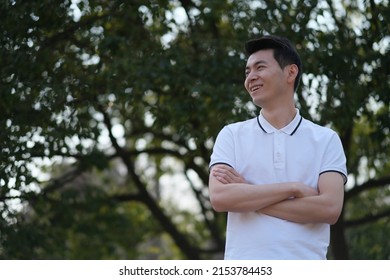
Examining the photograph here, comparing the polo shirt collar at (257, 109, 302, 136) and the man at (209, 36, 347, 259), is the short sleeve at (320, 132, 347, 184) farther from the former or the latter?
the polo shirt collar at (257, 109, 302, 136)

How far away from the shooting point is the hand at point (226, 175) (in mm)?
3617

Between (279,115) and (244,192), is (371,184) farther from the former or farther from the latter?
(244,192)

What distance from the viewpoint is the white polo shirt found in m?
3.49

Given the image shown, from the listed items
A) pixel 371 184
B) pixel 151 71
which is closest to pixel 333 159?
pixel 151 71

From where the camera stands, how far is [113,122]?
10070 mm

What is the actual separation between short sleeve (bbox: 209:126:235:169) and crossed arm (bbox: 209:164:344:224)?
0.29 ft

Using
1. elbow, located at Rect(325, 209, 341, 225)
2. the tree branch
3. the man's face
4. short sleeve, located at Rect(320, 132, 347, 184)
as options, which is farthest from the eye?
the tree branch

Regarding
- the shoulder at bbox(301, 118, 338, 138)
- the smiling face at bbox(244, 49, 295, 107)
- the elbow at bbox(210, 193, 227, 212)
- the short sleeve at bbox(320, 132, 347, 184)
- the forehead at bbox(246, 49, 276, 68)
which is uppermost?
the forehead at bbox(246, 49, 276, 68)

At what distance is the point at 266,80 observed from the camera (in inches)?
149

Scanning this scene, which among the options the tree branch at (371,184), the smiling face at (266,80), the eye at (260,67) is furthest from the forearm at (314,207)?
the tree branch at (371,184)

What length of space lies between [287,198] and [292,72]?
2.36 ft

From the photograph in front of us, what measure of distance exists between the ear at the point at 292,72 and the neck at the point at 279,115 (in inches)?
5.7

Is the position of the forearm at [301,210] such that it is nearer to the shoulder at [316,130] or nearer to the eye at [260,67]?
the shoulder at [316,130]
